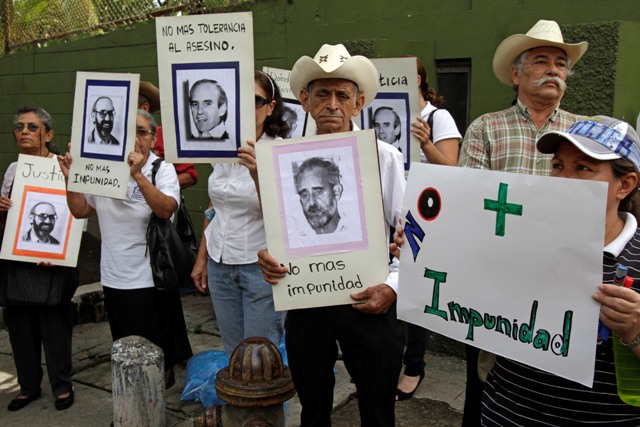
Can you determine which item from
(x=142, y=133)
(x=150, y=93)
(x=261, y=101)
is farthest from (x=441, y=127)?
(x=150, y=93)

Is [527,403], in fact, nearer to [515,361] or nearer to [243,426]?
[515,361]

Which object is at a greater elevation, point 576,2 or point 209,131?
point 576,2

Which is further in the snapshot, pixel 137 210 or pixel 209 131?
pixel 137 210

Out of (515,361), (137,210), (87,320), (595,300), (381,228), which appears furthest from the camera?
(87,320)

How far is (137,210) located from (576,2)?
3290mm

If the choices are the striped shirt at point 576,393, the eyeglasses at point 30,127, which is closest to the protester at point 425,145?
the striped shirt at point 576,393

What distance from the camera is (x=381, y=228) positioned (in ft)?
7.61

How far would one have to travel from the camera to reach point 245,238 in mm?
3074

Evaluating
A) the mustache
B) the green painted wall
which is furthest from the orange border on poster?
the mustache

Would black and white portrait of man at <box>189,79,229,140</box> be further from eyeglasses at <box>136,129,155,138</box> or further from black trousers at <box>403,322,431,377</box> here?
black trousers at <box>403,322,431,377</box>

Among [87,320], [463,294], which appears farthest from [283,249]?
[87,320]

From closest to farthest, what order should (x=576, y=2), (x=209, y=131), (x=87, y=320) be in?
(x=209, y=131), (x=576, y=2), (x=87, y=320)

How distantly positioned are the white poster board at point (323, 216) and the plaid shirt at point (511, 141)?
0.71 metres

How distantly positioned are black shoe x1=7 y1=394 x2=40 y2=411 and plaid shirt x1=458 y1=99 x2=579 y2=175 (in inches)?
127
